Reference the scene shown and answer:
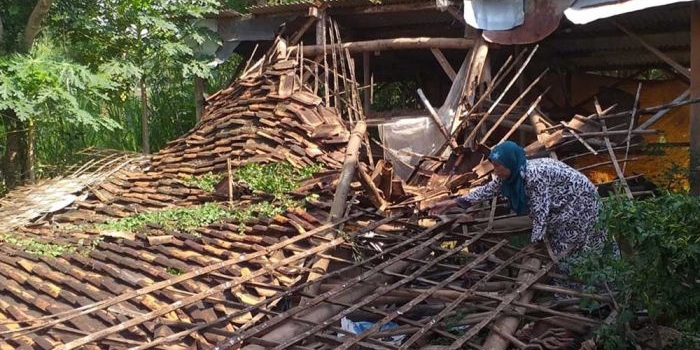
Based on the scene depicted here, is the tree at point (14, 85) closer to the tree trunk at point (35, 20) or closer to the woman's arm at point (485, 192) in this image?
the tree trunk at point (35, 20)

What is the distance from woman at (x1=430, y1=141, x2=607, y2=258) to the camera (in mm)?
4754

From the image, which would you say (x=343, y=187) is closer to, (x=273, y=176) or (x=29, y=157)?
(x=273, y=176)

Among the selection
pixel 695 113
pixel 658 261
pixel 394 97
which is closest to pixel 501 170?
pixel 658 261

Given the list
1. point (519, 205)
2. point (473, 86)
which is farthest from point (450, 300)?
point (473, 86)

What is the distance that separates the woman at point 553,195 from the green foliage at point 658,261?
952mm

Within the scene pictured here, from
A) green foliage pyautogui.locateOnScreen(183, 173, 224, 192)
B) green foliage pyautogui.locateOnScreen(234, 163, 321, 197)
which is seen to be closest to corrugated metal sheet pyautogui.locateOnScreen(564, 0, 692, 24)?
green foliage pyautogui.locateOnScreen(234, 163, 321, 197)

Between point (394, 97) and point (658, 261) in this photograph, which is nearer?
point (658, 261)

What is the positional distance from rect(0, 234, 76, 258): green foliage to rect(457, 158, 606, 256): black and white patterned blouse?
3757mm

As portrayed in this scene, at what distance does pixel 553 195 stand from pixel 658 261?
4.52 feet

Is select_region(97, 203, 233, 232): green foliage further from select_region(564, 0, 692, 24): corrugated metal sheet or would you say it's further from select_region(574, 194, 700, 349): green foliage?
select_region(564, 0, 692, 24): corrugated metal sheet

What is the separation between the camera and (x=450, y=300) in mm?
4613

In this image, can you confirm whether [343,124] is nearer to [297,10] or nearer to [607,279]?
[297,10]

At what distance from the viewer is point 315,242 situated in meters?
5.64

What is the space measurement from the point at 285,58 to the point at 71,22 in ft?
9.88
